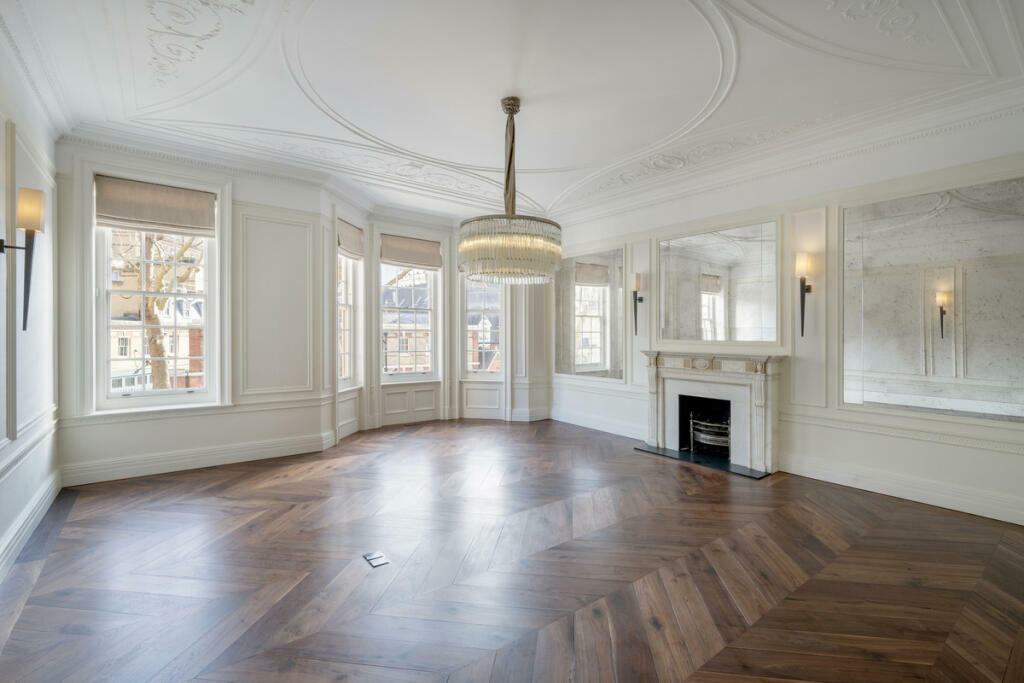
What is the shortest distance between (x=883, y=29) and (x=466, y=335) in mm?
5431

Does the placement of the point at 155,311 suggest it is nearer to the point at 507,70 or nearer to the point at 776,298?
the point at 507,70

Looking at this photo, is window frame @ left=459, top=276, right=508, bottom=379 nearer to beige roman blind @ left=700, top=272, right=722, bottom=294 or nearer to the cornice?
the cornice

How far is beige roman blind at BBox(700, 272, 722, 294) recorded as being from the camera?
496 cm

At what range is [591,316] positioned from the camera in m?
6.31

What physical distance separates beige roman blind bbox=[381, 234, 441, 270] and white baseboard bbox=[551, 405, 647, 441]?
8.93 ft

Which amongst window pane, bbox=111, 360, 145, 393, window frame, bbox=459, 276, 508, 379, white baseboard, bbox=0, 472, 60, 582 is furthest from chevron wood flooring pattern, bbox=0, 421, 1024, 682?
window frame, bbox=459, 276, 508, 379

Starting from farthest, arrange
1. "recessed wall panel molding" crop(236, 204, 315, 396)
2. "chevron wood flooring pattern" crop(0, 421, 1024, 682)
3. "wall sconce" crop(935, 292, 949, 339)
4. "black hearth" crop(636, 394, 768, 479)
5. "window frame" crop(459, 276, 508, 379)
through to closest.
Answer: "window frame" crop(459, 276, 508, 379) → "black hearth" crop(636, 394, 768, 479) → "recessed wall panel molding" crop(236, 204, 315, 396) → "wall sconce" crop(935, 292, 949, 339) → "chevron wood flooring pattern" crop(0, 421, 1024, 682)

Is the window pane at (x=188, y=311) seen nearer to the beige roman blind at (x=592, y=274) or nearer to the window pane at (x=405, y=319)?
the window pane at (x=405, y=319)

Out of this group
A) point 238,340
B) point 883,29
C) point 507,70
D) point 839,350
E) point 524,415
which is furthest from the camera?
point 524,415

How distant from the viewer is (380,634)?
6.82 feet

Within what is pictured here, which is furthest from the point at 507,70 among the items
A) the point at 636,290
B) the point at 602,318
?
the point at 602,318

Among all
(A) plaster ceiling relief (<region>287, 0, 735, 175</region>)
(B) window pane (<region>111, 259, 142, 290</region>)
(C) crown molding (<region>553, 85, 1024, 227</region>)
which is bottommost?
(B) window pane (<region>111, 259, 142, 290</region>)

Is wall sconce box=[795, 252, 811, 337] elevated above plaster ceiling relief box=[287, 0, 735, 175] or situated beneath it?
situated beneath

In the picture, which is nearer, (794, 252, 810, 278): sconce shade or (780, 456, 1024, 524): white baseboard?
(780, 456, 1024, 524): white baseboard
